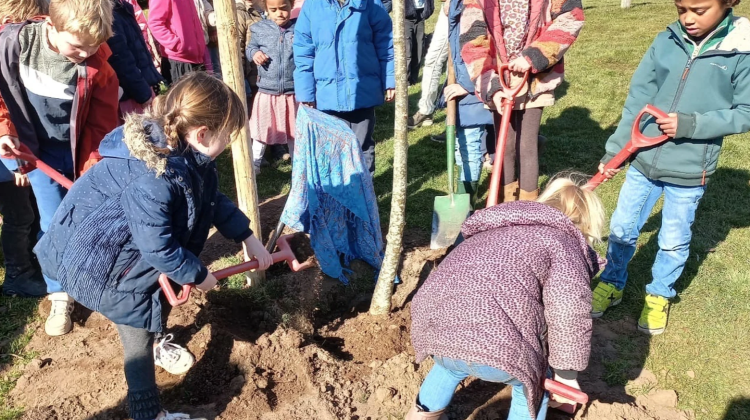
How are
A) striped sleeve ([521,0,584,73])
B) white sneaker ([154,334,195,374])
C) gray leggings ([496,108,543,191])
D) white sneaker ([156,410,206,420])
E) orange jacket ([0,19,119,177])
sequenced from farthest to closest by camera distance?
gray leggings ([496,108,543,191]) < striped sleeve ([521,0,584,73]) < white sneaker ([154,334,195,374]) < orange jacket ([0,19,119,177]) < white sneaker ([156,410,206,420])

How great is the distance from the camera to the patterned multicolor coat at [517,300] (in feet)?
6.67

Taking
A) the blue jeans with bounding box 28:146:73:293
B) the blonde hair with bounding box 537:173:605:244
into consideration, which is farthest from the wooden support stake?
the blue jeans with bounding box 28:146:73:293

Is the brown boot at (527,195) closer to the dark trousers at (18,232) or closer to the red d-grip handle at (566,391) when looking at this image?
the red d-grip handle at (566,391)

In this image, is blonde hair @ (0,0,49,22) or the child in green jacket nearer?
the child in green jacket

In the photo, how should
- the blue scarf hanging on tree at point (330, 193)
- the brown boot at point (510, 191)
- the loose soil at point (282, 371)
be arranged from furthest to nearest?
1. the brown boot at point (510, 191)
2. the blue scarf hanging on tree at point (330, 193)
3. the loose soil at point (282, 371)

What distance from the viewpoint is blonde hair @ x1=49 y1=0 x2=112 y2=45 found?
8.30ft

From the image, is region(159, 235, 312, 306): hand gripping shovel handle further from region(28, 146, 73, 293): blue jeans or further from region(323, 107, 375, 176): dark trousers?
region(323, 107, 375, 176): dark trousers

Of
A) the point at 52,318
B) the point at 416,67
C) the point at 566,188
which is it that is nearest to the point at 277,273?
the point at 52,318

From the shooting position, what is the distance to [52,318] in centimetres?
325

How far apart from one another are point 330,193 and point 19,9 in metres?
1.87

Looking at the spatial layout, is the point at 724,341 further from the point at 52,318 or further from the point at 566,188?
the point at 52,318

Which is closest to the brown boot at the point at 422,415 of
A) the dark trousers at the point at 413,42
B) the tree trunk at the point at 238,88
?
the tree trunk at the point at 238,88

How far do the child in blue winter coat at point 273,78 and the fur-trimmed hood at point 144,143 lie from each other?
286cm

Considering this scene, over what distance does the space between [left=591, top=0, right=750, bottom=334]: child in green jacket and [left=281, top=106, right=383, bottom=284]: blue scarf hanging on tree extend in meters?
1.35
